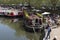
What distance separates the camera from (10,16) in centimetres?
4488

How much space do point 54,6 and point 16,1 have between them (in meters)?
20.6

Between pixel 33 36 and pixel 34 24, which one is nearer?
pixel 33 36

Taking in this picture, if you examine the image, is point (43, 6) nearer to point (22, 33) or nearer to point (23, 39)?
point (22, 33)

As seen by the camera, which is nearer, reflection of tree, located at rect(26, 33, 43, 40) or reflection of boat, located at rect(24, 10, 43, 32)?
reflection of tree, located at rect(26, 33, 43, 40)

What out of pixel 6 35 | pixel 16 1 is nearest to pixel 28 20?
pixel 6 35

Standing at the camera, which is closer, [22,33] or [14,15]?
[22,33]

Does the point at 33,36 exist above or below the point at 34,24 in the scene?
below

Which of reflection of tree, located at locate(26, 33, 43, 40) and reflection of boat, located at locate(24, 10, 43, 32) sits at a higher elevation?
reflection of boat, located at locate(24, 10, 43, 32)

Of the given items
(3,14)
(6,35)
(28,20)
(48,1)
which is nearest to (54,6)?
(48,1)

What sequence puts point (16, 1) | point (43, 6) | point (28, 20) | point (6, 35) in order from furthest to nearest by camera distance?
point (16, 1), point (43, 6), point (28, 20), point (6, 35)

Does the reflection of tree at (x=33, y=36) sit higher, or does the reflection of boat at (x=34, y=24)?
the reflection of boat at (x=34, y=24)

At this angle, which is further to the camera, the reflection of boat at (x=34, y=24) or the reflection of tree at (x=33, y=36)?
the reflection of boat at (x=34, y=24)

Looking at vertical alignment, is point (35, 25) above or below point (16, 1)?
above

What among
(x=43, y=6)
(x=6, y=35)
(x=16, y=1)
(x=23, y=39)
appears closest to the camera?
(x=23, y=39)
